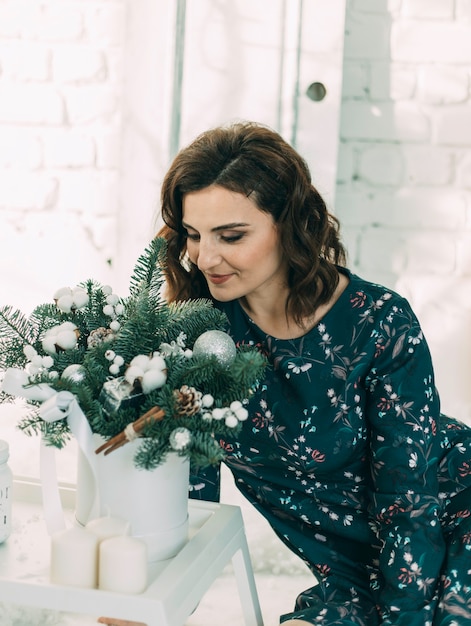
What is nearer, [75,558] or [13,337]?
[75,558]

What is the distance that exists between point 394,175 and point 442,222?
5.8 inches

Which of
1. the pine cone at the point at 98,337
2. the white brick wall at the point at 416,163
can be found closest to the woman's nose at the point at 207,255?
the pine cone at the point at 98,337

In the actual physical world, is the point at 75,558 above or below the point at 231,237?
below

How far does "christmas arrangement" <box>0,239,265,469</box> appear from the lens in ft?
2.85

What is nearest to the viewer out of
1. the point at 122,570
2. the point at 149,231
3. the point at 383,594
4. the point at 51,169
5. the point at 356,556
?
the point at 122,570

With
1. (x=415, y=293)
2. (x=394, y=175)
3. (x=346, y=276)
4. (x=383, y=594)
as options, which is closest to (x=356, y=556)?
(x=383, y=594)

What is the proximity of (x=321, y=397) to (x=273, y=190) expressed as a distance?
318mm

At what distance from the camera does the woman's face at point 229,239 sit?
1179 mm

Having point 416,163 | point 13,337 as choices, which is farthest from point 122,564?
point 416,163

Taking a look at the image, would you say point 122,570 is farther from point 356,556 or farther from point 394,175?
point 394,175

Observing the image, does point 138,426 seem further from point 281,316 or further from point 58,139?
point 58,139

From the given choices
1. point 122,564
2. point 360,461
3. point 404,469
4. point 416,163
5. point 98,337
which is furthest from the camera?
point 416,163

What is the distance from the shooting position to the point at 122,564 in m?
0.84

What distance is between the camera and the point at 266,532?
1944 millimetres
